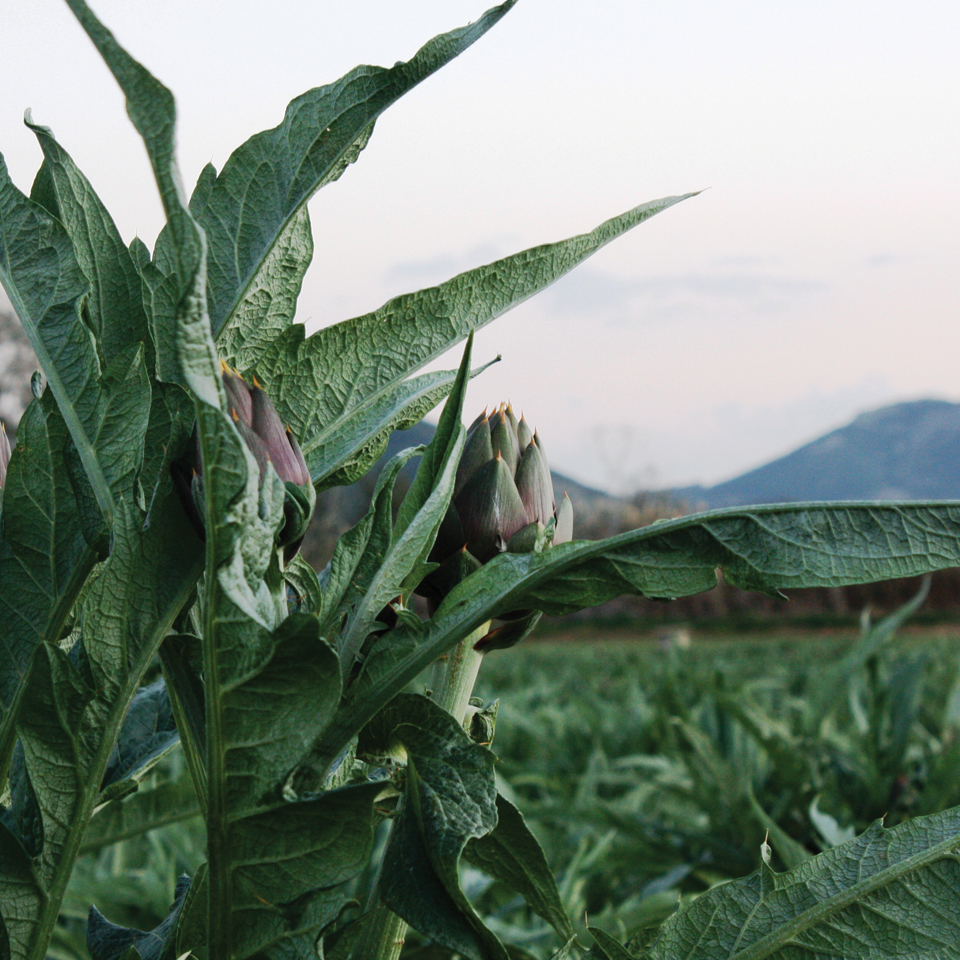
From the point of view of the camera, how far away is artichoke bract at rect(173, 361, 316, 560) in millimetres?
326

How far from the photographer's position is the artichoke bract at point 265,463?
0.33m

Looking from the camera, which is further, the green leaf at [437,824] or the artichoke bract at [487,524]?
the artichoke bract at [487,524]

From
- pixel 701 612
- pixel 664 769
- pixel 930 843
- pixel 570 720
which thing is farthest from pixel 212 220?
pixel 701 612

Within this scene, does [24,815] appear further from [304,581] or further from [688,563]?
[688,563]

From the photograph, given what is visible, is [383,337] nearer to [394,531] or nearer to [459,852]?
[394,531]

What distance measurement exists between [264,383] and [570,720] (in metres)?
2.47

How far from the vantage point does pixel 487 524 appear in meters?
0.42

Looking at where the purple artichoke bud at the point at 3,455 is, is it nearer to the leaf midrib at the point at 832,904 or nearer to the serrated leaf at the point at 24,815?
the serrated leaf at the point at 24,815

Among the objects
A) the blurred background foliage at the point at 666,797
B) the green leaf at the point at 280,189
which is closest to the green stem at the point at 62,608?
the green leaf at the point at 280,189

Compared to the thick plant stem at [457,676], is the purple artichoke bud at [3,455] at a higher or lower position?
higher

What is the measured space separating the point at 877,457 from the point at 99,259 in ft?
262

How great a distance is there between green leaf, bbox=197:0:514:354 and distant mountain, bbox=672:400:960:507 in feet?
214

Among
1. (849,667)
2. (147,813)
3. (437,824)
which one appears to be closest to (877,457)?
(849,667)

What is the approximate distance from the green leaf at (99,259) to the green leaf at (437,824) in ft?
0.61
